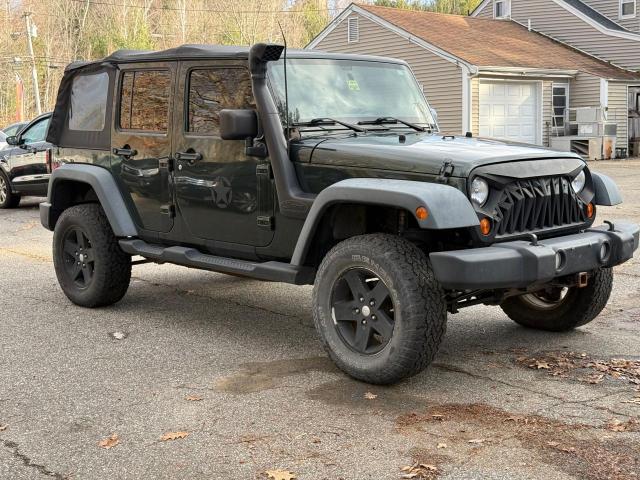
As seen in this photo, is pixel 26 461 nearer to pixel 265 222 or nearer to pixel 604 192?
pixel 265 222

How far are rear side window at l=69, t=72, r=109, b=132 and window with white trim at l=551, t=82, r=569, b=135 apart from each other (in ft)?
77.8

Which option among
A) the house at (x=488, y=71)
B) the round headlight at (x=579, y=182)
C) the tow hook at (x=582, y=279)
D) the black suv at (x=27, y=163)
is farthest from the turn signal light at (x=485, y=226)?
the house at (x=488, y=71)

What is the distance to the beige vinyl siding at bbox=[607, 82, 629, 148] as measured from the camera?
97.1ft

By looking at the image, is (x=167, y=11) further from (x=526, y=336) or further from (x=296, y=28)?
(x=526, y=336)

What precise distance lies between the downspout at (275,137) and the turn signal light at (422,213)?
42.9 inches

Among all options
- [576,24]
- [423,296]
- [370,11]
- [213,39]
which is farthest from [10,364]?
[213,39]

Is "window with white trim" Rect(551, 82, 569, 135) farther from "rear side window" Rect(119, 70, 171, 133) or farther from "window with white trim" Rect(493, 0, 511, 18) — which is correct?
"rear side window" Rect(119, 70, 171, 133)

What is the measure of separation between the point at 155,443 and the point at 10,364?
196 centimetres

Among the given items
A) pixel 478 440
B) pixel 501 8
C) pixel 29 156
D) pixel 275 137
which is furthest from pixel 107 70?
pixel 501 8

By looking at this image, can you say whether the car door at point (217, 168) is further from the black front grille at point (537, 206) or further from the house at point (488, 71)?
the house at point (488, 71)

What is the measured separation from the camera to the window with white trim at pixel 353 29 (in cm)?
3025

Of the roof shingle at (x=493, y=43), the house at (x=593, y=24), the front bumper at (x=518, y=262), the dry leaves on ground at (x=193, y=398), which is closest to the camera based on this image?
the front bumper at (x=518, y=262)

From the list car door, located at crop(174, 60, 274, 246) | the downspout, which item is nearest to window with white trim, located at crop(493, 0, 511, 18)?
car door, located at crop(174, 60, 274, 246)

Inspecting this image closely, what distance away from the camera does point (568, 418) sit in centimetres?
457
